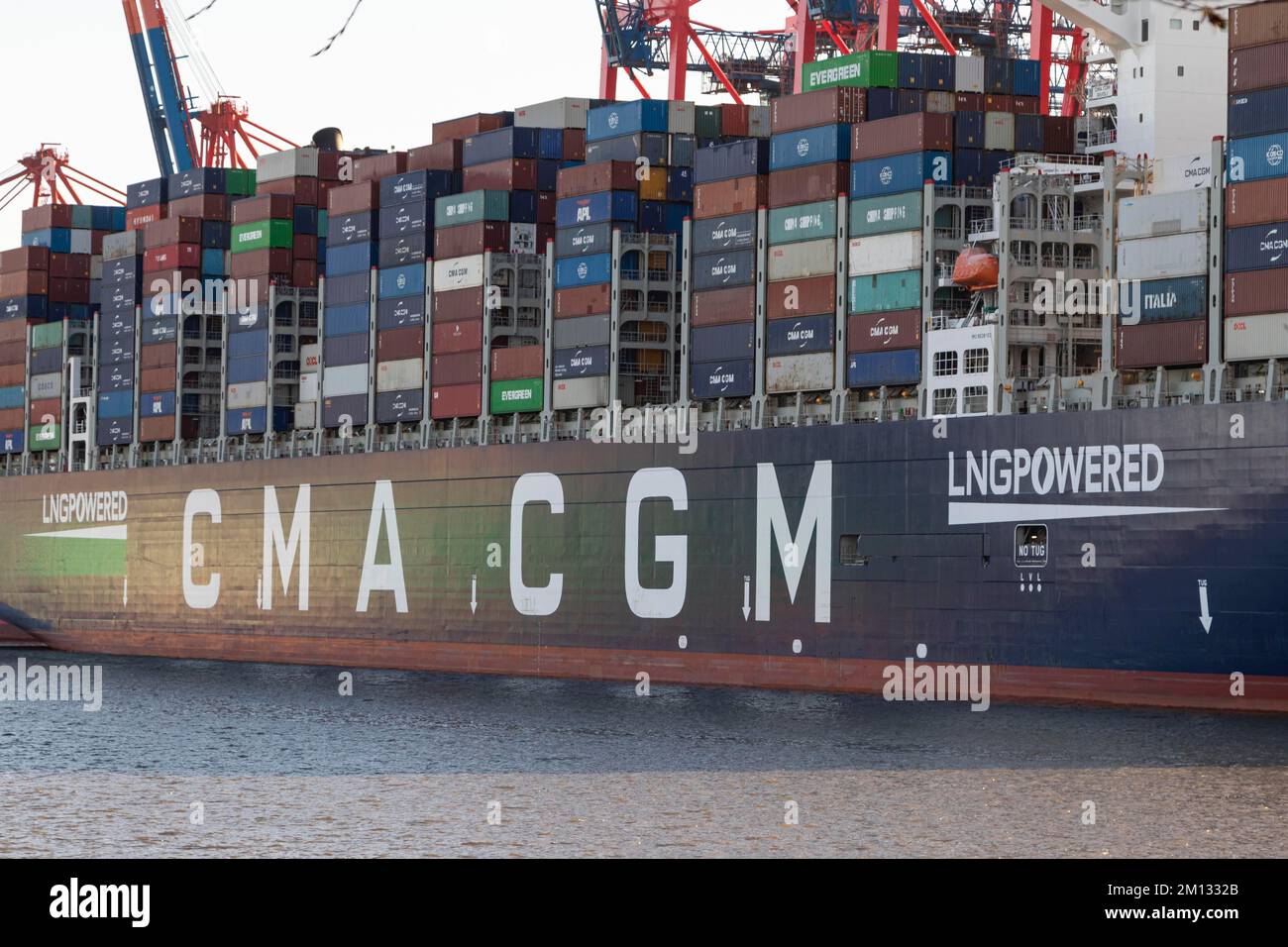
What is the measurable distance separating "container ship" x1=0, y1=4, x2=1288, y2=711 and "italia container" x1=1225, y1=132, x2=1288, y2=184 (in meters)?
0.06

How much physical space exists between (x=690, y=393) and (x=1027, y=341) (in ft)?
28.3

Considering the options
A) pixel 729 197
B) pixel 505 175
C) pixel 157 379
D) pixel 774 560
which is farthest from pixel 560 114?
pixel 157 379

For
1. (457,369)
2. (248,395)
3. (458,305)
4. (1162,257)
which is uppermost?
(458,305)

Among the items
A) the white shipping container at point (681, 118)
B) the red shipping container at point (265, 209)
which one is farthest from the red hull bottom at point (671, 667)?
the white shipping container at point (681, 118)

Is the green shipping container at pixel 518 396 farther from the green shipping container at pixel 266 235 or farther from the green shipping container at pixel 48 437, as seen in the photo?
the green shipping container at pixel 48 437

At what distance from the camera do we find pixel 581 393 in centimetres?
4441

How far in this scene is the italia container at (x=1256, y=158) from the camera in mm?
31016

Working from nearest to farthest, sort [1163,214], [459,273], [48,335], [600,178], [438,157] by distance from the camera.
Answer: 1. [1163,214]
2. [600,178]
3. [459,273]
4. [438,157]
5. [48,335]

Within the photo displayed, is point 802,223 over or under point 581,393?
over

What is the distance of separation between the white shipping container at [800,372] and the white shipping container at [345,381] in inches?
604

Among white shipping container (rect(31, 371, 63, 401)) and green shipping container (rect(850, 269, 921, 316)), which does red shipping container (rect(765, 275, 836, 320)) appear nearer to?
green shipping container (rect(850, 269, 921, 316))

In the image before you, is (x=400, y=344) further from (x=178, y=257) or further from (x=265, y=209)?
(x=178, y=257)

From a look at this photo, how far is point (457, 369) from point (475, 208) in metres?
4.34

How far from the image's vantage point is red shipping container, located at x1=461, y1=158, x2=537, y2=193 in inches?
1895
